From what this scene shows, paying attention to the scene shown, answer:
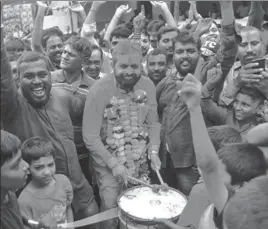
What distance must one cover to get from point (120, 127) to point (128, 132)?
84 millimetres

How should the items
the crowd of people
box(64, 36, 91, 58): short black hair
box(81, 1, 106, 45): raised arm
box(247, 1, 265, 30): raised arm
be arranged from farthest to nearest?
1. box(81, 1, 106, 45): raised arm
2. box(247, 1, 265, 30): raised arm
3. box(64, 36, 91, 58): short black hair
4. the crowd of people

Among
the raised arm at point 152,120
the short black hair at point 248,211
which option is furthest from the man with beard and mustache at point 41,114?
the short black hair at point 248,211

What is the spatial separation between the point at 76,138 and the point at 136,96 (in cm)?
66

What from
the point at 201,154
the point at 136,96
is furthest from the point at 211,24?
the point at 201,154

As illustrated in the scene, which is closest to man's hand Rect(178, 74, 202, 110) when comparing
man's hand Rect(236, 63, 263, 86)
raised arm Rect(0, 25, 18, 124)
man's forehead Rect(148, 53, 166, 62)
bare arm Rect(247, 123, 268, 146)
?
bare arm Rect(247, 123, 268, 146)

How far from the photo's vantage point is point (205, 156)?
6.13ft

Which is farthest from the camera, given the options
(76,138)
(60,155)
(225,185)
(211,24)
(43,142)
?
(211,24)

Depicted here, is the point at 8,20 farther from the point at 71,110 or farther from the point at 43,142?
the point at 43,142

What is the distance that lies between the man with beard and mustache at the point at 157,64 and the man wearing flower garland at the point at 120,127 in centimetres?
60

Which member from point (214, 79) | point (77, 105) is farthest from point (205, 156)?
point (77, 105)

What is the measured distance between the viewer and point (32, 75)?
8.49 ft

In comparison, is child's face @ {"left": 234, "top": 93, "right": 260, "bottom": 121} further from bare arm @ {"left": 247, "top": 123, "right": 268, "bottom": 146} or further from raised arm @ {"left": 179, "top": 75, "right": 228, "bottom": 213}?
raised arm @ {"left": 179, "top": 75, "right": 228, "bottom": 213}

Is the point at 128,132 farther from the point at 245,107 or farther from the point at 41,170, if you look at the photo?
the point at 245,107

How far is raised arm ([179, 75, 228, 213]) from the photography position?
1.85 metres
